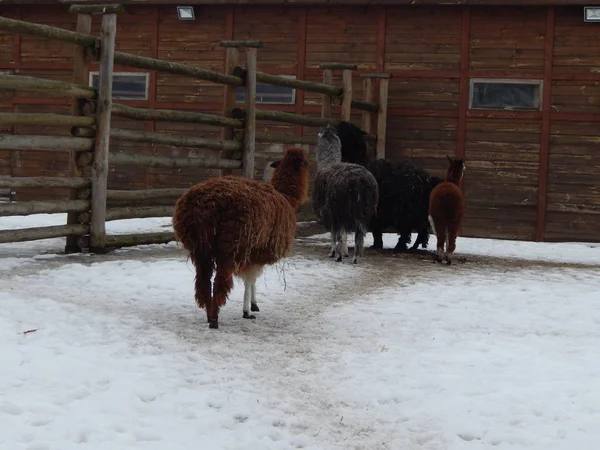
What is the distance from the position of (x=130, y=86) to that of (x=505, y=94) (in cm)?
671

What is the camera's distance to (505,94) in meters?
14.7

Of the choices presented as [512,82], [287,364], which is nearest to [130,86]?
[512,82]

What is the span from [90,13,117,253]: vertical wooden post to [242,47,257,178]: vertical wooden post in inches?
94.7

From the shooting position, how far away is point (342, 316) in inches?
284

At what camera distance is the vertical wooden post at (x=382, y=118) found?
48.2 feet

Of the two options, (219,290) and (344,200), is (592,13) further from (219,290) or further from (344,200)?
(219,290)

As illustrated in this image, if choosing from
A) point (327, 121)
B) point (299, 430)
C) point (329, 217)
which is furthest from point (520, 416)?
point (327, 121)

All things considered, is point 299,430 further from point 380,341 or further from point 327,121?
point 327,121

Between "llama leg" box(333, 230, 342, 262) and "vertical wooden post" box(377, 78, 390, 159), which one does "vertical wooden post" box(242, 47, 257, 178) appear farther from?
"vertical wooden post" box(377, 78, 390, 159)

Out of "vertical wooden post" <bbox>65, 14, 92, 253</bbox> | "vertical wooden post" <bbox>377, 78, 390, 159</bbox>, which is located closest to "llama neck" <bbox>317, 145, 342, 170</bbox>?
"vertical wooden post" <bbox>65, 14, 92, 253</bbox>

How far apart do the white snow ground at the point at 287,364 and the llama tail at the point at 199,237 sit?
0.32 m

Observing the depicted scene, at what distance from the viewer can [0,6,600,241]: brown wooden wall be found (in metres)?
14.4

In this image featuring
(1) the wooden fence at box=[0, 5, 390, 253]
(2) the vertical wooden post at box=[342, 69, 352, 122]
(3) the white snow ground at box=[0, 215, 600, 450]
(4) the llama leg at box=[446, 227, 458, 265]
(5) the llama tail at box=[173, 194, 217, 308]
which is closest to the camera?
(3) the white snow ground at box=[0, 215, 600, 450]

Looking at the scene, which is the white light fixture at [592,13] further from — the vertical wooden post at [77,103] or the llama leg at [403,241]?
the vertical wooden post at [77,103]
